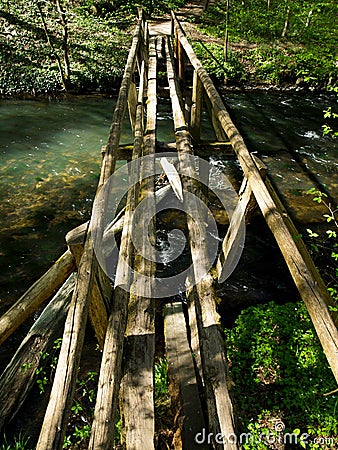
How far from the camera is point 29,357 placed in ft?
11.0

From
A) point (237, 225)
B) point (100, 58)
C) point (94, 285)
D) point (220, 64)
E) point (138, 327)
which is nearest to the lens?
point (138, 327)

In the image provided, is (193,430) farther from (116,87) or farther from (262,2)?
(262,2)

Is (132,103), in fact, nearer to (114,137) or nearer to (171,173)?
(171,173)

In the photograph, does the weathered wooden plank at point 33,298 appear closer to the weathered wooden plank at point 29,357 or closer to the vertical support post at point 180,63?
the weathered wooden plank at point 29,357

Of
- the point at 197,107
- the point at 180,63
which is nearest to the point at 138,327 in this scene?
the point at 197,107

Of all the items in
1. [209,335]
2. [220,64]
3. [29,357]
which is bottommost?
[29,357]

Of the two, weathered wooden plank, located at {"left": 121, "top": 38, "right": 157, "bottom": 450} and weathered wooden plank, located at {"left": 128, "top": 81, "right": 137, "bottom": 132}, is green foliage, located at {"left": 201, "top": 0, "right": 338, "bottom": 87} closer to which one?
weathered wooden plank, located at {"left": 128, "top": 81, "right": 137, "bottom": 132}

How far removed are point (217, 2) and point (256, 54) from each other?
7.66 metres

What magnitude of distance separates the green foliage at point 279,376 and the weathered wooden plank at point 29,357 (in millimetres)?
1719

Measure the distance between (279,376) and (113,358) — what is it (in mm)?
2045

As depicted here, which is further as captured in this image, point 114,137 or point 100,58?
→ point 100,58

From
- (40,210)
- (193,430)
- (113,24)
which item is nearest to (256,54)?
(113,24)

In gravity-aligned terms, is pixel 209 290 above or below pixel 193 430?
above

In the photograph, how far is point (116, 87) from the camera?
11.4 meters
